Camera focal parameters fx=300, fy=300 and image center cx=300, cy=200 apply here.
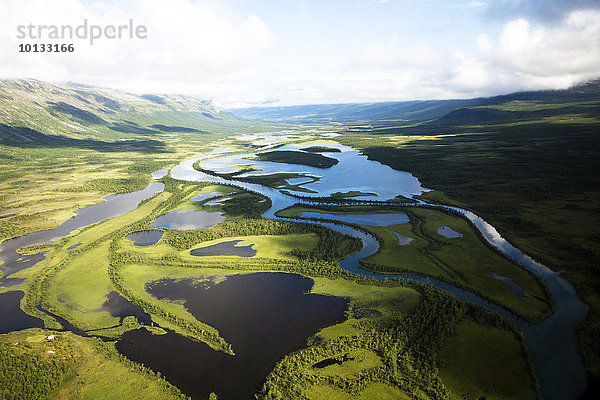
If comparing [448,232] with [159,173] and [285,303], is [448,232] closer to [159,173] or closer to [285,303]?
[285,303]

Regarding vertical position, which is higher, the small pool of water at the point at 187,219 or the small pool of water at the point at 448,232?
the small pool of water at the point at 448,232

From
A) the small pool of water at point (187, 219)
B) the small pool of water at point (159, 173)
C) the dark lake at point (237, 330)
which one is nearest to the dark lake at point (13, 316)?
the dark lake at point (237, 330)

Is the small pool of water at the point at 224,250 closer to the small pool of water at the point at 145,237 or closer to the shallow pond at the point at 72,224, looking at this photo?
the small pool of water at the point at 145,237

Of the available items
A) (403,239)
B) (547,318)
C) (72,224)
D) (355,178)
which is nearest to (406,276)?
(403,239)

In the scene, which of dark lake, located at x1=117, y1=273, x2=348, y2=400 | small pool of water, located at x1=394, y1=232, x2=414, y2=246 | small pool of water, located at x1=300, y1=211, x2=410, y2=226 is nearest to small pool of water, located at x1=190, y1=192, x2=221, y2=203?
small pool of water, located at x1=300, y1=211, x2=410, y2=226

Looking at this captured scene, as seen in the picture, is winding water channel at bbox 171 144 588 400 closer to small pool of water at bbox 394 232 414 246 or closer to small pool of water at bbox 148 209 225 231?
small pool of water at bbox 394 232 414 246
